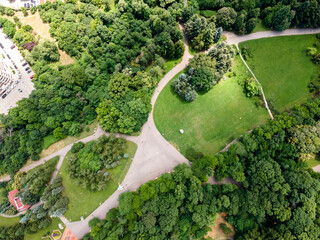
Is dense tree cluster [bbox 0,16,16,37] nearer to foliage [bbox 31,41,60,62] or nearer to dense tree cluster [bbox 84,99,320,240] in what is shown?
foliage [bbox 31,41,60,62]

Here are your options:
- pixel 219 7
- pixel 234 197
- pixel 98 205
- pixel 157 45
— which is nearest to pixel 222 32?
pixel 219 7

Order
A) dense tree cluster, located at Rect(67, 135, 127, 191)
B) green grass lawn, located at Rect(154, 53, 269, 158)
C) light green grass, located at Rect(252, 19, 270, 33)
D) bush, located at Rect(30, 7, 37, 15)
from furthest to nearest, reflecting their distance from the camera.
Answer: bush, located at Rect(30, 7, 37, 15)
light green grass, located at Rect(252, 19, 270, 33)
green grass lawn, located at Rect(154, 53, 269, 158)
dense tree cluster, located at Rect(67, 135, 127, 191)

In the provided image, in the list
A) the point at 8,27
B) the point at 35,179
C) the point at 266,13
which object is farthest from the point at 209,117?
the point at 8,27

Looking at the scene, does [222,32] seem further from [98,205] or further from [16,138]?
[16,138]

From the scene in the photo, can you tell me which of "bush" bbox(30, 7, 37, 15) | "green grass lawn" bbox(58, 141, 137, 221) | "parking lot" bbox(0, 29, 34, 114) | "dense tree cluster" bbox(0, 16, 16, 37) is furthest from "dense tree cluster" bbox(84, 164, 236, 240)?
"bush" bbox(30, 7, 37, 15)

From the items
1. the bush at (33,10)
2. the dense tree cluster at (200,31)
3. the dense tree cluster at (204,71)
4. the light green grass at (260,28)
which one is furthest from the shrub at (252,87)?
the bush at (33,10)

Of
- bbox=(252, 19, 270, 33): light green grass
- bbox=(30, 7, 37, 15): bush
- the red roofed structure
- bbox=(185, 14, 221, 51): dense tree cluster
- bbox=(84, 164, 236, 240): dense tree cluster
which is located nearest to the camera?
bbox=(84, 164, 236, 240): dense tree cluster

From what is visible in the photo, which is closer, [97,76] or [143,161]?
[143,161]

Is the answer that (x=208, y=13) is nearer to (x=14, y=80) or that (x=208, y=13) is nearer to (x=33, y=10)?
(x=33, y=10)
